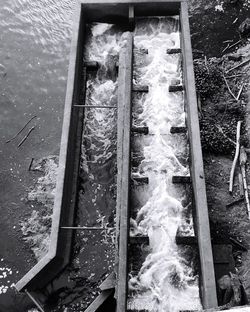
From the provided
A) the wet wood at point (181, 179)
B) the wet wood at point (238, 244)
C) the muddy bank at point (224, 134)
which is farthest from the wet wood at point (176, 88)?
the wet wood at point (238, 244)

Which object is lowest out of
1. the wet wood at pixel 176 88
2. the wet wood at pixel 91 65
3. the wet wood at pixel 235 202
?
the wet wood at pixel 235 202

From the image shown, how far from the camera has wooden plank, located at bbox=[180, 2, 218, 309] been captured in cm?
599

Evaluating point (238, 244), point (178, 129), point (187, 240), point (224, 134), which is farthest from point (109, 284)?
point (224, 134)

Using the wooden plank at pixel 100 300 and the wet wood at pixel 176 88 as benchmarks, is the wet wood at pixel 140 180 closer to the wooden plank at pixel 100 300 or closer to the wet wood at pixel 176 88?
the wooden plank at pixel 100 300

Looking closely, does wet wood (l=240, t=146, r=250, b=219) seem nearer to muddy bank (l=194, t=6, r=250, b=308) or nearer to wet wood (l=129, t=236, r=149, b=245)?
muddy bank (l=194, t=6, r=250, b=308)

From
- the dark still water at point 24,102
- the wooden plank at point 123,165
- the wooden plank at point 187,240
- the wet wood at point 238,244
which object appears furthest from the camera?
the dark still water at point 24,102

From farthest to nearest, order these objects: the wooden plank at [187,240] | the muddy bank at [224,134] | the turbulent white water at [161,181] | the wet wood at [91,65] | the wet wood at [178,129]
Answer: the wet wood at [91,65] < the wet wood at [178,129] < the muddy bank at [224,134] < the wooden plank at [187,240] < the turbulent white water at [161,181]

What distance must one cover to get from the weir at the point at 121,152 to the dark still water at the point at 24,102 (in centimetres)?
108

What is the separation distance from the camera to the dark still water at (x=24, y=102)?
25.6 feet

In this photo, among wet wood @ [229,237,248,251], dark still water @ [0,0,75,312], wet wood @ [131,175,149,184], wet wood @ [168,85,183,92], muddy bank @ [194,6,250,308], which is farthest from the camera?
wet wood @ [168,85,183,92]

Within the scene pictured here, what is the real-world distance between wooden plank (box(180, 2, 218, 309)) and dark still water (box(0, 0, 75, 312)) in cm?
325

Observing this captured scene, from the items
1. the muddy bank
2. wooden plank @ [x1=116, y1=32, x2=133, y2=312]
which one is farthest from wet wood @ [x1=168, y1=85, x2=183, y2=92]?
wooden plank @ [x1=116, y1=32, x2=133, y2=312]

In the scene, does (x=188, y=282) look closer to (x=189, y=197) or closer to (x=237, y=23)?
(x=189, y=197)

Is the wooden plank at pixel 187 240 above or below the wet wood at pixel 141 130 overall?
below
